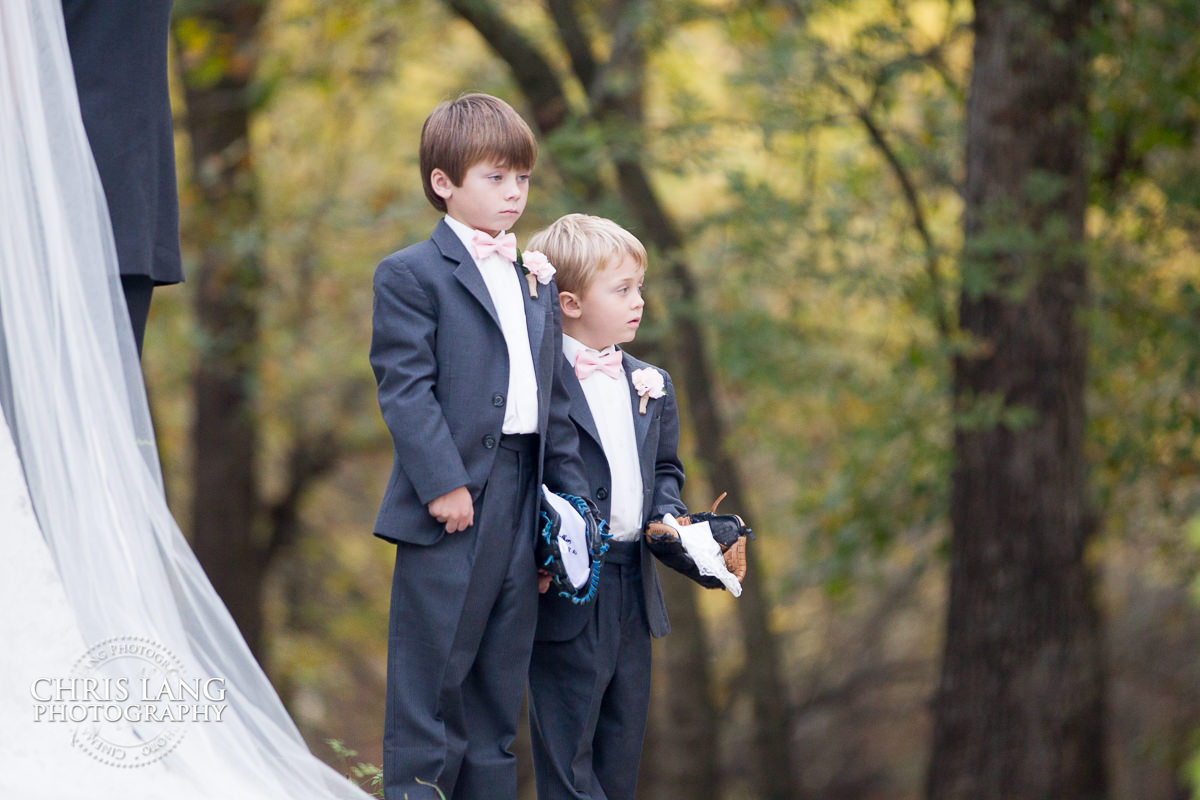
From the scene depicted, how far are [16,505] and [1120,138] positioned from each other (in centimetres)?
608

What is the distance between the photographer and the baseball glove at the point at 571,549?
248 cm

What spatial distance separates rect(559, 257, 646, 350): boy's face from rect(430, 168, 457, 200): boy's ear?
362 millimetres

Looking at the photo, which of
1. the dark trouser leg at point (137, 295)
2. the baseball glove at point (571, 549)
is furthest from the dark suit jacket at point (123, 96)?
the baseball glove at point (571, 549)

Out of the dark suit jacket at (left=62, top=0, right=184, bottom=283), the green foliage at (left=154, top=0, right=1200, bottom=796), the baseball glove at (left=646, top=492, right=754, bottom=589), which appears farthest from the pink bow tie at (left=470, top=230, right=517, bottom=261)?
the green foliage at (left=154, top=0, right=1200, bottom=796)

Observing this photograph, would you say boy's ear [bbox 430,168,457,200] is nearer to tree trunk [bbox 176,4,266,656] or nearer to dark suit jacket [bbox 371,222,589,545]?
dark suit jacket [bbox 371,222,589,545]

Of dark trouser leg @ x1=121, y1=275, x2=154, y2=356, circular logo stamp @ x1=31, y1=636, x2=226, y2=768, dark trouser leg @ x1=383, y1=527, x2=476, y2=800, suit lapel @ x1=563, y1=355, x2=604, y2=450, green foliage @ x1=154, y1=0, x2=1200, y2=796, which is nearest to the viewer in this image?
circular logo stamp @ x1=31, y1=636, x2=226, y2=768

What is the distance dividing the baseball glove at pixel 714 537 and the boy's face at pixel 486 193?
754mm

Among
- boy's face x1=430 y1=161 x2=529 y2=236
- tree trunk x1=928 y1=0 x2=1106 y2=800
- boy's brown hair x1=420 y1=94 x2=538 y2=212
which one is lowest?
tree trunk x1=928 y1=0 x2=1106 y2=800

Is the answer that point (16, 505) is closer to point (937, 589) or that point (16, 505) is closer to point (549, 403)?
point (549, 403)

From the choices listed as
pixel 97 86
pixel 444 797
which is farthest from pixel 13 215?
pixel 444 797

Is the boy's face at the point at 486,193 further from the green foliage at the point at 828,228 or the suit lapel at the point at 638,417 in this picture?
the green foliage at the point at 828,228

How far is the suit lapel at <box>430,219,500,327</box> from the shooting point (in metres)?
2.57

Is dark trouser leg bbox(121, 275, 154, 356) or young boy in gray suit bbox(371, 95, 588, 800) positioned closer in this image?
young boy in gray suit bbox(371, 95, 588, 800)

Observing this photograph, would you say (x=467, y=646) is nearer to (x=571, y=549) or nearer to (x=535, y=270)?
(x=571, y=549)
